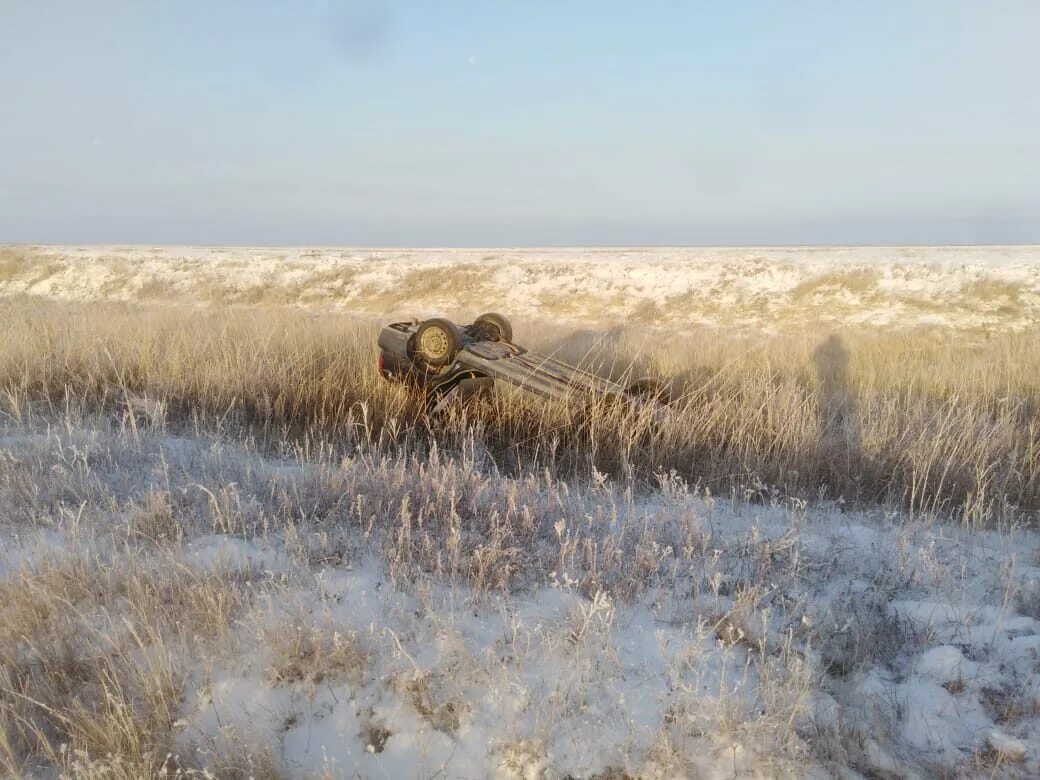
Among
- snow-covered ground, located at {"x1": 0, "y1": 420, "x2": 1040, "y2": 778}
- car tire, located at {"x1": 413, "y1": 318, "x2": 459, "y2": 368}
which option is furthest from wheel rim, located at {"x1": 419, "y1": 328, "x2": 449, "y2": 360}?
snow-covered ground, located at {"x1": 0, "y1": 420, "x2": 1040, "y2": 778}

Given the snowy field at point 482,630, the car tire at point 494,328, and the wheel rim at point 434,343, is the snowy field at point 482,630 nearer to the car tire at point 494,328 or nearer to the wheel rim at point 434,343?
the wheel rim at point 434,343

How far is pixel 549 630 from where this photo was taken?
71.4 inches

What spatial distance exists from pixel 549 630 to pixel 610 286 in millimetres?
15360

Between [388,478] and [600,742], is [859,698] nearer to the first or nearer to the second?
[600,742]

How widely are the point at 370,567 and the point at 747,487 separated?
2229mm

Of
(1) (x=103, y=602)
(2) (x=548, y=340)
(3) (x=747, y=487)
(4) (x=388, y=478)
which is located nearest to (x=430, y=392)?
(4) (x=388, y=478)

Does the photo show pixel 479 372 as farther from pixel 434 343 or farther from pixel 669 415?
pixel 669 415

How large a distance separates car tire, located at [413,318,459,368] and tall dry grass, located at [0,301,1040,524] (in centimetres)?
41

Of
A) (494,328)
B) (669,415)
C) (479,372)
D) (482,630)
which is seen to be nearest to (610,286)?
(494,328)

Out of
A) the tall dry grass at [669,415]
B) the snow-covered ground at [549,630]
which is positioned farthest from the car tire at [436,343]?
the snow-covered ground at [549,630]

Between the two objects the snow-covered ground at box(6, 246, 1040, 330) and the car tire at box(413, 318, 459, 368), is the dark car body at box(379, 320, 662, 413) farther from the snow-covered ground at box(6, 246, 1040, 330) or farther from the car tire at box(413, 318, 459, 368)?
the snow-covered ground at box(6, 246, 1040, 330)

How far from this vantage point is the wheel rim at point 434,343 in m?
4.57

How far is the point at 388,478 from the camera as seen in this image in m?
2.87

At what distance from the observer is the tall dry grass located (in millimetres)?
3547
